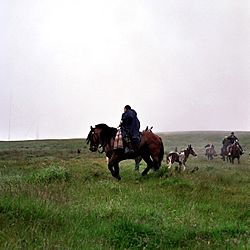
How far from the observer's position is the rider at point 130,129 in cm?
1764

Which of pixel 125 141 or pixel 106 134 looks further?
pixel 106 134

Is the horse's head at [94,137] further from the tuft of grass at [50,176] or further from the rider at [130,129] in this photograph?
the tuft of grass at [50,176]

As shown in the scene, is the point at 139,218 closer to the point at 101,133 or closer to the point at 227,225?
the point at 227,225

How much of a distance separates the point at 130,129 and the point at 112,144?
1.04 meters

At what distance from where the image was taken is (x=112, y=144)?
18.0 meters

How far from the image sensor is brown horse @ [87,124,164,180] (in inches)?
695

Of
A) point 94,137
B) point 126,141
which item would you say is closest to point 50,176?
point 94,137

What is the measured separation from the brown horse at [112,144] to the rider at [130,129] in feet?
1.37

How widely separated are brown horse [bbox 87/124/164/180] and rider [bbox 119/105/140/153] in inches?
16.5

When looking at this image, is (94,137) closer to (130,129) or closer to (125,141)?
(125,141)

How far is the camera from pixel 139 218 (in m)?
9.15

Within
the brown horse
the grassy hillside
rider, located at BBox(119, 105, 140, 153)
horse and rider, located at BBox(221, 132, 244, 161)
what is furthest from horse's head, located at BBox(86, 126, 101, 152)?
horse and rider, located at BBox(221, 132, 244, 161)

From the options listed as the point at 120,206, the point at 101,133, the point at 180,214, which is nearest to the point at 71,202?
the point at 120,206

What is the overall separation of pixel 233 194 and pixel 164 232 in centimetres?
647
